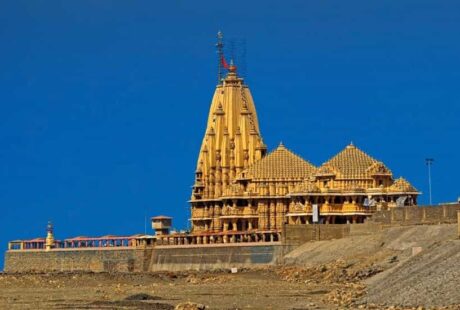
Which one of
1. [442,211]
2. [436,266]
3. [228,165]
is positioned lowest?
[436,266]

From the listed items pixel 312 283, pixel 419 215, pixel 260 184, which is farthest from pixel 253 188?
pixel 312 283

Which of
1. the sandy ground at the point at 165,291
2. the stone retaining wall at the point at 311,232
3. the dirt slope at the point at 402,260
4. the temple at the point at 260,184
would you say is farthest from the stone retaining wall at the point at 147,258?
the sandy ground at the point at 165,291

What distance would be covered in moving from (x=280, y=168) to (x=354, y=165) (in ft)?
33.7

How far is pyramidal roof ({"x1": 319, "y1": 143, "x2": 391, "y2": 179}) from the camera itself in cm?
14288

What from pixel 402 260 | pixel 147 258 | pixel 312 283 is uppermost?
pixel 147 258

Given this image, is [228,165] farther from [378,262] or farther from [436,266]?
[436,266]

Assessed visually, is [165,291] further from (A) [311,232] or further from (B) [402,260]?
(A) [311,232]

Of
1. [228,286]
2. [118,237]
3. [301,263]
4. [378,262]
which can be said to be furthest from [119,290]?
[118,237]

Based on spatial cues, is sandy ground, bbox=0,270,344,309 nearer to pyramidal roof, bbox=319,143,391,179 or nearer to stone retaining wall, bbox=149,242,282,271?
stone retaining wall, bbox=149,242,282,271

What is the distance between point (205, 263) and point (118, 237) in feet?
68.1

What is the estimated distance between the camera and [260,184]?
496 ft

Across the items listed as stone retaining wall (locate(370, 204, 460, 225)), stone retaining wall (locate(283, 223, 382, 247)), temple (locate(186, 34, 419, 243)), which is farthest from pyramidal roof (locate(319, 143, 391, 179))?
stone retaining wall (locate(370, 204, 460, 225))

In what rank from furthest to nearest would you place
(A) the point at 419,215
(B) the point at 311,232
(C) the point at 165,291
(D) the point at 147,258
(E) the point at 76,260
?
(E) the point at 76,260 → (D) the point at 147,258 → (B) the point at 311,232 → (A) the point at 419,215 → (C) the point at 165,291

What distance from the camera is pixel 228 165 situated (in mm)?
161125
